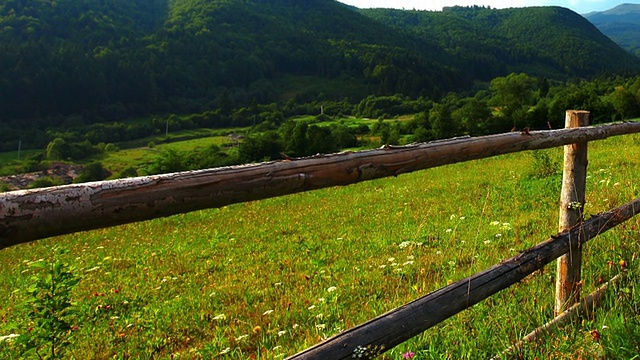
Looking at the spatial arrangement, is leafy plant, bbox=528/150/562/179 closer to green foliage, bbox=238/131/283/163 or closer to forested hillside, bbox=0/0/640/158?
green foliage, bbox=238/131/283/163

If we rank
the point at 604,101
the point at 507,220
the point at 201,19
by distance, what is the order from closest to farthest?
the point at 507,220, the point at 604,101, the point at 201,19

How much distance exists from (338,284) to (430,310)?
2.98m

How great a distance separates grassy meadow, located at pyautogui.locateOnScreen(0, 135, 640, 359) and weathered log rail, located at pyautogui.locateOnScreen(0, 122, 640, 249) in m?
1.45

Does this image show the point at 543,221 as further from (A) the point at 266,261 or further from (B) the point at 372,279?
(A) the point at 266,261

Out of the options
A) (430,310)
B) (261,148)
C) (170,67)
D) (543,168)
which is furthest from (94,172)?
(430,310)

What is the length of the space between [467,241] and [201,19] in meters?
209

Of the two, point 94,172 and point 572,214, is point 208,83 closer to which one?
point 94,172

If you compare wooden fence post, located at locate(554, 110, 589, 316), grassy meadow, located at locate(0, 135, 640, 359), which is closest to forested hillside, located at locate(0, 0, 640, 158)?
grassy meadow, located at locate(0, 135, 640, 359)

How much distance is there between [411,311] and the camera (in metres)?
2.29

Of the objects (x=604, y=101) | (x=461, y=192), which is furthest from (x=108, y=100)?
(x=461, y=192)

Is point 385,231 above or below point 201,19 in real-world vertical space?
below

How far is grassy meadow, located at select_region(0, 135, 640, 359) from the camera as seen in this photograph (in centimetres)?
322

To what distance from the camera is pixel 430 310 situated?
236cm

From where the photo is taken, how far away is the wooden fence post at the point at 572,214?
3492mm
